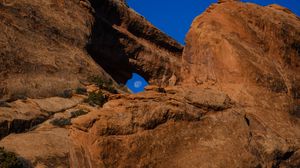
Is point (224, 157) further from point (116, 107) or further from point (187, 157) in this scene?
point (116, 107)

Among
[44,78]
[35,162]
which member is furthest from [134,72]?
[35,162]

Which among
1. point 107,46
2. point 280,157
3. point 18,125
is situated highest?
point 107,46

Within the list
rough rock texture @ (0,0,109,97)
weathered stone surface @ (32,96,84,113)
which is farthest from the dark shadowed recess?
weathered stone surface @ (32,96,84,113)

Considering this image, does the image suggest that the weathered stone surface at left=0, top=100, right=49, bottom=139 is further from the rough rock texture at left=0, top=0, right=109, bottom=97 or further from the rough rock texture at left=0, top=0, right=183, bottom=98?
the rough rock texture at left=0, top=0, right=109, bottom=97

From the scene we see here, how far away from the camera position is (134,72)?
51938 millimetres

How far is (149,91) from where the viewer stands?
2705 centimetres

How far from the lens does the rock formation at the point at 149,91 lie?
73.9ft

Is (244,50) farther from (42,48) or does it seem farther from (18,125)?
(18,125)

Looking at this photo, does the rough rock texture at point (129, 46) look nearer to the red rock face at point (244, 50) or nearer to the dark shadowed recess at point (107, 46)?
the dark shadowed recess at point (107, 46)

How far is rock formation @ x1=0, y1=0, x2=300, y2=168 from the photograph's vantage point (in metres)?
22.5

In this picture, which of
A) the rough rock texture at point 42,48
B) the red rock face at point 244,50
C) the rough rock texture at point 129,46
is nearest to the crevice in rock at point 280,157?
the red rock face at point 244,50

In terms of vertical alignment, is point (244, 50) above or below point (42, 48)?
above

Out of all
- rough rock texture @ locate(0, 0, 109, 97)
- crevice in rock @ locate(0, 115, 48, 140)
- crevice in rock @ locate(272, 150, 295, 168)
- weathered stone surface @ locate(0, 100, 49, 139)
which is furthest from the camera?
rough rock texture @ locate(0, 0, 109, 97)

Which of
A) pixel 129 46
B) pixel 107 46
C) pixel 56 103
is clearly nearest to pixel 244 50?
pixel 56 103
